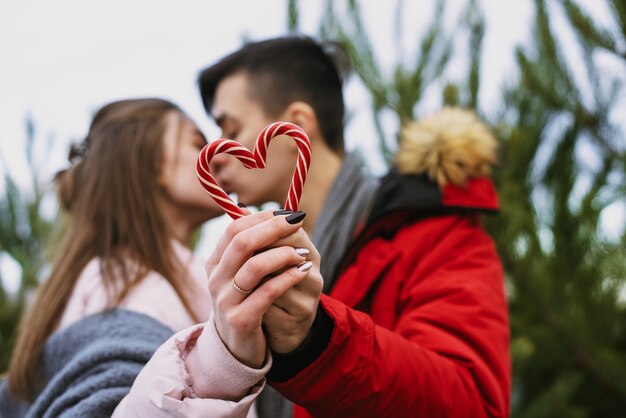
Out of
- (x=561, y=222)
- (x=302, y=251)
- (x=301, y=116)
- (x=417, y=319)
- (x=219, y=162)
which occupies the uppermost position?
(x=302, y=251)

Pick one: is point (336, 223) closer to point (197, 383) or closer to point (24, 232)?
point (197, 383)

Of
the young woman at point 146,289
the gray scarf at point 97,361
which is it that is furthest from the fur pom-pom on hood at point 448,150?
the gray scarf at point 97,361

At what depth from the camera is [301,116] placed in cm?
217

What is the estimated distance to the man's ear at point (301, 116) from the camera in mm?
2160

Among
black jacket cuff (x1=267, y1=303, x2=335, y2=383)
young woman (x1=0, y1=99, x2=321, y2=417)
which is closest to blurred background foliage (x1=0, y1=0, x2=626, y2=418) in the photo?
young woman (x1=0, y1=99, x2=321, y2=417)

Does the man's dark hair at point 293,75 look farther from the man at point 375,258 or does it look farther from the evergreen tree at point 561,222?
the evergreen tree at point 561,222

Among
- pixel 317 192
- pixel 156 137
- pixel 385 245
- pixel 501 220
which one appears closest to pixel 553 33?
pixel 501 220

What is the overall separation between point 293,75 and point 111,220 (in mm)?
843

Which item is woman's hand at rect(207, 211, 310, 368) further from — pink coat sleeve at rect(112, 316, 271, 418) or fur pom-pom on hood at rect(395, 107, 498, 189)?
fur pom-pom on hood at rect(395, 107, 498, 189)

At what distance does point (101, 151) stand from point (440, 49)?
149 centimetres

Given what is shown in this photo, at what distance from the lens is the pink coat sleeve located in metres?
1.06

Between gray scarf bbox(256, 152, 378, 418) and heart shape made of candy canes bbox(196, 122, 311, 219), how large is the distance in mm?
775

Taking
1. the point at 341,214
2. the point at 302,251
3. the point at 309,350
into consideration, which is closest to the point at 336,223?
the point at 341,214

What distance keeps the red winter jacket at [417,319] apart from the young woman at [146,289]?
18cm
